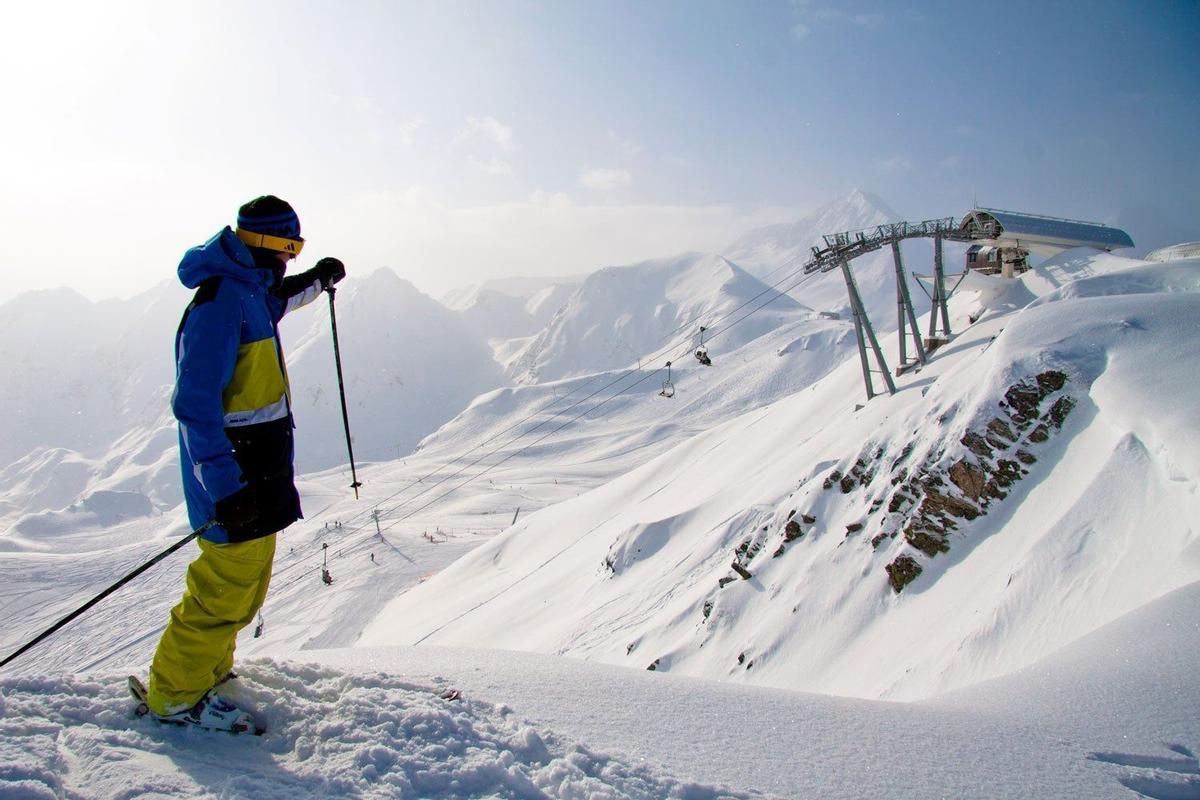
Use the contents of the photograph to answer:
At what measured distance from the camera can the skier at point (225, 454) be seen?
117 inches

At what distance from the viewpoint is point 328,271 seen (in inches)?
175

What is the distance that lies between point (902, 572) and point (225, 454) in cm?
1152

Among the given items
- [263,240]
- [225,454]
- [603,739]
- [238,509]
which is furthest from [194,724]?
[263,240]

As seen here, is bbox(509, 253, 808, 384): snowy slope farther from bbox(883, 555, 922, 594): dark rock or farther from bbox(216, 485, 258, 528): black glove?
bbox(216, 485, 258, 528): black glove

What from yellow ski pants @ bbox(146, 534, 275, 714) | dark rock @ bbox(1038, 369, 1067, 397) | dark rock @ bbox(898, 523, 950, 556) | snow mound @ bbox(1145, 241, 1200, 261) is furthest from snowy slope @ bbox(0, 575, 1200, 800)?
snow mound @ bbox(1145, 241, 1200, 261)

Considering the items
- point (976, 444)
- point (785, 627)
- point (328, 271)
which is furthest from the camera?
point (785, 627)

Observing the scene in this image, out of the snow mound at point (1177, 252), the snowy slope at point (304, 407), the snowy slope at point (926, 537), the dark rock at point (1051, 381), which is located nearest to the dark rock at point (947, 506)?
the snowy slope at point (926, 537)

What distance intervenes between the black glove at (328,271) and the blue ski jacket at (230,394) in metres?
0.87

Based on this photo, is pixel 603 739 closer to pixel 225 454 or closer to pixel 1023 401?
pixel 225 454

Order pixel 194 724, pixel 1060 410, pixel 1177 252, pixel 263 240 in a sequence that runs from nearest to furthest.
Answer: pixel 194 724
pixel 263 240
pixel 1060 410
pixel 1177 252

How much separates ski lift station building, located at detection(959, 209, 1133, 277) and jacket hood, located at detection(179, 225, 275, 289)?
2624cm

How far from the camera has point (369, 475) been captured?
276ft

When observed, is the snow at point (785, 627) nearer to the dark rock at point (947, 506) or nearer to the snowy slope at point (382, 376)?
the dark rock at point (947, 506)

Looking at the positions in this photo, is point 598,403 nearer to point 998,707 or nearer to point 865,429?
point 865,429
